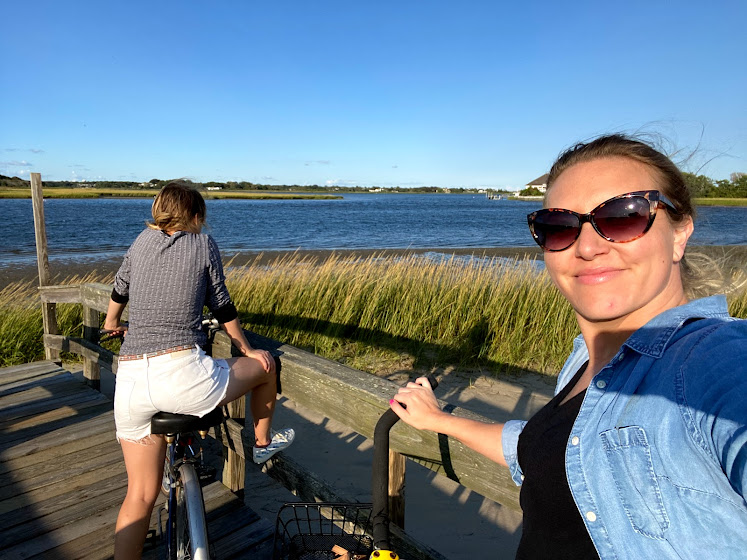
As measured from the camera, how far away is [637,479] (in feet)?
2.74

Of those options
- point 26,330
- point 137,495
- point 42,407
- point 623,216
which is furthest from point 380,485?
point 26,330

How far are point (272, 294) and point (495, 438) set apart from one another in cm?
577

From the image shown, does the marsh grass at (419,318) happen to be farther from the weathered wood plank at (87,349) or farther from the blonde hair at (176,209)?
the blonde hair at (176,209)

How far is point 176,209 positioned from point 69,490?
1865 millimetres

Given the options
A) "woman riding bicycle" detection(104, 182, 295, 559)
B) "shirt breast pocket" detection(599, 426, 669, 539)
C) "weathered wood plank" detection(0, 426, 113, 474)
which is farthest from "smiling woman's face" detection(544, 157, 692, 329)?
"weathered wood plank" detection(0, 426, 113, 474)

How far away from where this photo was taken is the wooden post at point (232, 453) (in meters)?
2.80

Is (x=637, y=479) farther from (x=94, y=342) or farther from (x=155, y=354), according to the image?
(x=94, y=342)

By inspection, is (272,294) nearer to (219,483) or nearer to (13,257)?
(219,483)

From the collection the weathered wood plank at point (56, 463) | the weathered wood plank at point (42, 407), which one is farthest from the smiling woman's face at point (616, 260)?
the weathered wood plank at point (42, 407)

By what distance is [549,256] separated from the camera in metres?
1.32

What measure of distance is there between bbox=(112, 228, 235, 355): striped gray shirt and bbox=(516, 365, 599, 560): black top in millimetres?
1576

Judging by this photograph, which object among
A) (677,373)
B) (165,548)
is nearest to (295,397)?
(165,548)

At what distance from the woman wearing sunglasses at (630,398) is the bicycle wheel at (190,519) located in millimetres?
875

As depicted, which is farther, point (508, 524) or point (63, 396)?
point (63, 396)
